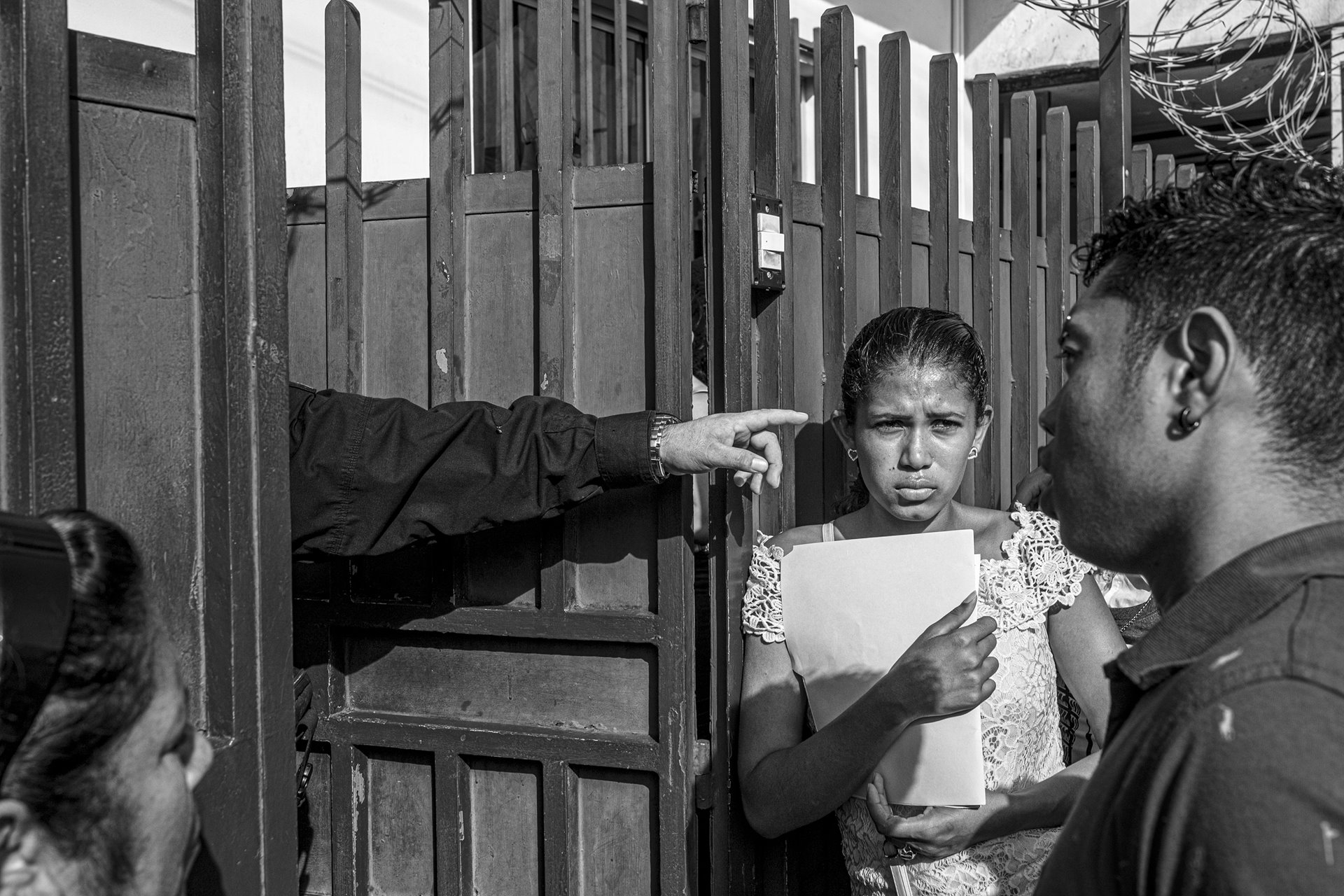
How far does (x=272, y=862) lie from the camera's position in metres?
1.76

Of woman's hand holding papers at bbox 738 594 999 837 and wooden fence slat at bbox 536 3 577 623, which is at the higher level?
wooden fence slat at bbox 536 3 577 623

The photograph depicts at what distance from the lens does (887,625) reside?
2.27m

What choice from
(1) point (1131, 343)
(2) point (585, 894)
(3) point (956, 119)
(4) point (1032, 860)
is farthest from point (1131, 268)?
(3) point (956, 119)

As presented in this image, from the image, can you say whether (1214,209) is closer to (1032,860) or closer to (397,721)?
(1032,860)

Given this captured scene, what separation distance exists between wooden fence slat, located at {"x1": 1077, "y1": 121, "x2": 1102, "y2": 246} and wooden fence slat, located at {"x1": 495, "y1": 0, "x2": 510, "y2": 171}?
203 cm

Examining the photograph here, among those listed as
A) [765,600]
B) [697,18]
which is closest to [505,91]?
[697,18]

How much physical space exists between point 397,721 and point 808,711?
97 centimetres

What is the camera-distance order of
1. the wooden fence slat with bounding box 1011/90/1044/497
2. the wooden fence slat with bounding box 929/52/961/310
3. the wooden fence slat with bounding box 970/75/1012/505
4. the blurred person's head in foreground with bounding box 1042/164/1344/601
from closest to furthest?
the blurred person's head in foreground with bounding box 1042/164/1344/601
the wooden fence slat with bounding box 929/52/961/310
the wooden fence slat with bounding box 970/75/1012/505
the wooden fence slat with bounding box 1011/90/1044/497

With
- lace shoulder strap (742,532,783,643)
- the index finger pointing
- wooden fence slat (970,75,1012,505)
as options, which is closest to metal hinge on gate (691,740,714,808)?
lace shoulder strap (742,532,783,643)

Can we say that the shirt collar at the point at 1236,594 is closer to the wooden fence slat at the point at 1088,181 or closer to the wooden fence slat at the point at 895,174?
the wooden fence slat at the point at 895,174

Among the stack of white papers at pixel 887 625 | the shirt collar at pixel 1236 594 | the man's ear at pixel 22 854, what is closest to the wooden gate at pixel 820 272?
the stack of white papers at pixel 887 625

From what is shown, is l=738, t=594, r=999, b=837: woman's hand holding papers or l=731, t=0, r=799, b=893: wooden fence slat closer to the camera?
l=738, t=594, r=999, b=837: woman's hand holding papers

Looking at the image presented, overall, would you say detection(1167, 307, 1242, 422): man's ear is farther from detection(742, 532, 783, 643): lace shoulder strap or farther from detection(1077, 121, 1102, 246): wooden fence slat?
detection(1077, 121, 1102, 246): wooden fence slat

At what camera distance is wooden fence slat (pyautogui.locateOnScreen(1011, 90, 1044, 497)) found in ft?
12.9
